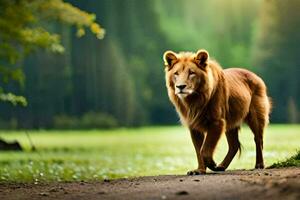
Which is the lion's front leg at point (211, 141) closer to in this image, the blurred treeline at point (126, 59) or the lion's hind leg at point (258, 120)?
the lion's hind leg at point (258, 120)

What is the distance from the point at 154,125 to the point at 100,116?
3832mm

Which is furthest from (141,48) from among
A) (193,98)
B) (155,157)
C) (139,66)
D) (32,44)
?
(193,98)

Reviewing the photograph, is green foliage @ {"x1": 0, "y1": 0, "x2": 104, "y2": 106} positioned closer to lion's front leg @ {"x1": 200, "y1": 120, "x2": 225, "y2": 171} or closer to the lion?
the lion

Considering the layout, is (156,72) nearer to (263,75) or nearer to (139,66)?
(139,66)

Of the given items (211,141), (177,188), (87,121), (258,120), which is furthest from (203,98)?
(87,121)

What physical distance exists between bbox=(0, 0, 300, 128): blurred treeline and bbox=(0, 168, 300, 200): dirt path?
22190mm

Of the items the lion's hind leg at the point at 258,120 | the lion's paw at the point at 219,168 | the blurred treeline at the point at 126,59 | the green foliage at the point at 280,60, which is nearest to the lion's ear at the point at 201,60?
the lion's paw at the point at 219,168

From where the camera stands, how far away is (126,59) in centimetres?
3519

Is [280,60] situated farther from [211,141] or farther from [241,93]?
[211,141]

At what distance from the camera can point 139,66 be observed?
35438 mm

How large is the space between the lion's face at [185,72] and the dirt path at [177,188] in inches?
39.0

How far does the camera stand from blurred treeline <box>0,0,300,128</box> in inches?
1281

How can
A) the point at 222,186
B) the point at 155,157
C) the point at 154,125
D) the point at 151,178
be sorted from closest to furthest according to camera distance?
the point at 222,186 → the point at 151,178 → the point at 155,157 → the point at 154,125

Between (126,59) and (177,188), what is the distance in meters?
28.6
